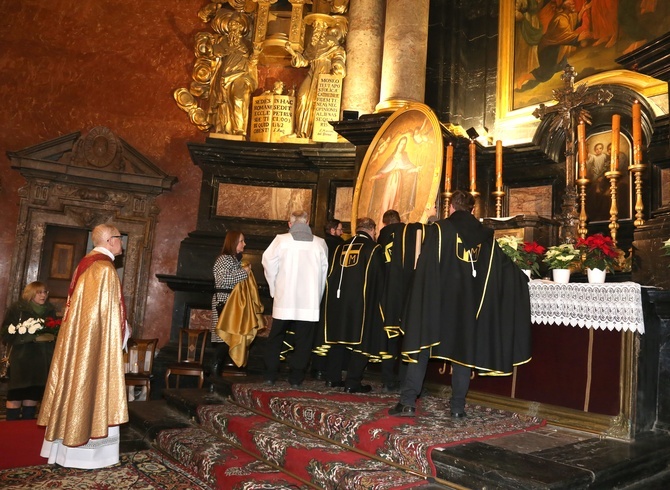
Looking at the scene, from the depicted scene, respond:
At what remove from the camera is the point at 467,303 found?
4.57 meters

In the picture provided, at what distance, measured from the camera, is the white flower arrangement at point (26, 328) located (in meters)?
6.68

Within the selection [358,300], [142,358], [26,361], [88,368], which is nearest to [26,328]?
[26,361]

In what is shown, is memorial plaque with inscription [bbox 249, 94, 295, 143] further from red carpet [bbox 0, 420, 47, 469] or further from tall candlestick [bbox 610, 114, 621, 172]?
red carpet [bbox 0, 420, 47, 469]

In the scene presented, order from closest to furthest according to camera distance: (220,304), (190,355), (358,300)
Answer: (358,300) → (220,304) → (190,355)

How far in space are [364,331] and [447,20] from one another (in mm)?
6537

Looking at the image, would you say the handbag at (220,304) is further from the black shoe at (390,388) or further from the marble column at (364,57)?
the marble column at (364,57)

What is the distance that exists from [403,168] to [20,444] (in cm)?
523

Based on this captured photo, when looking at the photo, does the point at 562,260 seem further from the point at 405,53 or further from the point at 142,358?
the point at 142,358

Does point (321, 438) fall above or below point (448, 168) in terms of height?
below

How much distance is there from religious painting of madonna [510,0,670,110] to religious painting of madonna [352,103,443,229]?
2277 mm

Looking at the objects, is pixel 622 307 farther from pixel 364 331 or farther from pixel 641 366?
pixel 364 331

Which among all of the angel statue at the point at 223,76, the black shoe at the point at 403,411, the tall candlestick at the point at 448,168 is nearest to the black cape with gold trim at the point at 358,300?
the black shoe at the point at 403,411

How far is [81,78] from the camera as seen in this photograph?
1073 centimetres

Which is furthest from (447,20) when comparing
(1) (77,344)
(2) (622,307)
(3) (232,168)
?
(1) (77,344)
